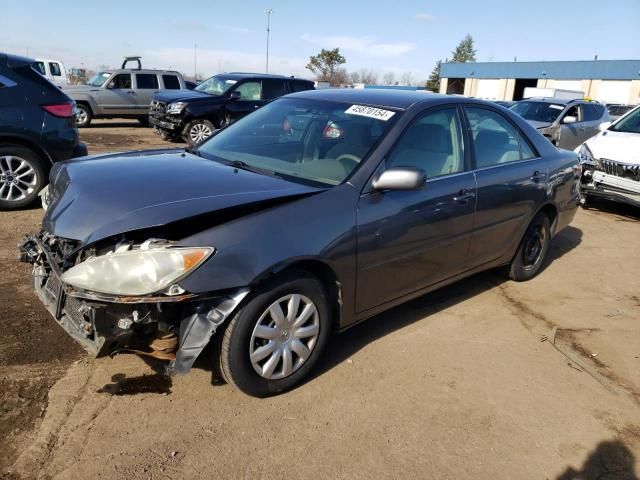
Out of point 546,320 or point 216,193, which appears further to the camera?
point 546,320

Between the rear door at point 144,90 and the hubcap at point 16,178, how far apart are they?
1160 centimetres

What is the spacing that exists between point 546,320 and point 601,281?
1417 millimetres

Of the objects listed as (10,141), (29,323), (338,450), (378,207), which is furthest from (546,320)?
(10,141)

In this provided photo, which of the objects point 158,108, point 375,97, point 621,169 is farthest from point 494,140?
point 158,108

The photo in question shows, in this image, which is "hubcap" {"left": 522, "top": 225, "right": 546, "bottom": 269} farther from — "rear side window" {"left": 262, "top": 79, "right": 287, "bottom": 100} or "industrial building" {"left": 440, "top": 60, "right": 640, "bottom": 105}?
"industrial building" {"left": 440, "top": 60, "right": 640, "bottom": 105}

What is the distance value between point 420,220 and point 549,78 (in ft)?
173

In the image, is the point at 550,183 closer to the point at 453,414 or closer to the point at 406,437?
the point at 453,414

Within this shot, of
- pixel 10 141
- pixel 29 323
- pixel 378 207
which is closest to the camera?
pixel 378 207

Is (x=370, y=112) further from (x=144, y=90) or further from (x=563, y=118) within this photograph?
(x=144, y=90)

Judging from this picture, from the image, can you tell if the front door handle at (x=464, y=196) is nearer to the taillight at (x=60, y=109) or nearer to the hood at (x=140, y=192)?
the hood at (x=140, y=192)

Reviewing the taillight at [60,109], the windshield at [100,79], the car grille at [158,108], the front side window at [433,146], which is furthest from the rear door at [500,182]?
the windshield at [100,79]

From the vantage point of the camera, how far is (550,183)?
491 centimetres

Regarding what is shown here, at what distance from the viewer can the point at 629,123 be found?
8.54 meters

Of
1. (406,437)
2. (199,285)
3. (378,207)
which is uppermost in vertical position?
(378,207)
